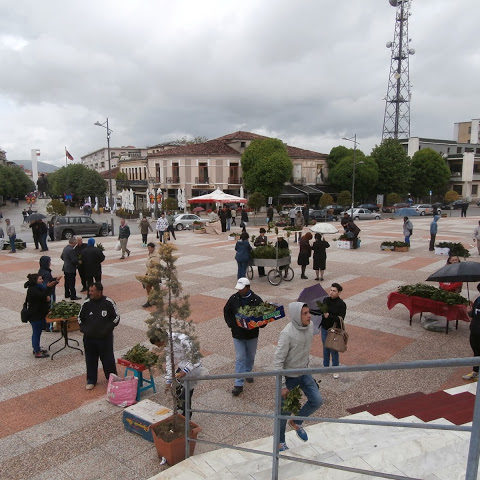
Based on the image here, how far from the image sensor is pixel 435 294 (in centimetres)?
881

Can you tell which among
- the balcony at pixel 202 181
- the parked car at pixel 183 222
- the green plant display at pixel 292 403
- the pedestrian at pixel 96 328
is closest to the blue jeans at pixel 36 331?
the pedestrian at pixel 96 328

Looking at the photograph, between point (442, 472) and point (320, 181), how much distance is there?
56.4m

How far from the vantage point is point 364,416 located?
5219 millimetres

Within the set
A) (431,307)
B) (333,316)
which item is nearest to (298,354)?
(333,316)

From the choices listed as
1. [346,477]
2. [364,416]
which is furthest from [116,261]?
[346,477]

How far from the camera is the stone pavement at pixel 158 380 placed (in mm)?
4961

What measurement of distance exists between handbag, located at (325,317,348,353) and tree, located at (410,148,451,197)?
188 ft

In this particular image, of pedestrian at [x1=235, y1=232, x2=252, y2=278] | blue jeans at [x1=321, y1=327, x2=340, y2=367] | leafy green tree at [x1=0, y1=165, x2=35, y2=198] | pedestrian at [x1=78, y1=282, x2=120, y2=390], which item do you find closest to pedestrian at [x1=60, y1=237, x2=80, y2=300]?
pedestrian at [x1=235, y1=232, x2=252, y2=278]

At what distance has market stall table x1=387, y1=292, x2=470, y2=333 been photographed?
27.7ft

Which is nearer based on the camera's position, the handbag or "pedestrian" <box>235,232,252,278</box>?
the handbag

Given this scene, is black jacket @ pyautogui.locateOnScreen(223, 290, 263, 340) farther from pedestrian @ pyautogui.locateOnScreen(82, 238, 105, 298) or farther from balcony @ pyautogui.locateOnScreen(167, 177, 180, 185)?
balcony @ pyautogui.locateOnScreen(167, 177, 180, 185)

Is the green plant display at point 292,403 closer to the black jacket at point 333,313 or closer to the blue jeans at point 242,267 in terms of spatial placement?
the black jacket at point 333,313

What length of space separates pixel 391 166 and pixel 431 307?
5084cm

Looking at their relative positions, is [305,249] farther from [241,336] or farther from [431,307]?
[241,336]
